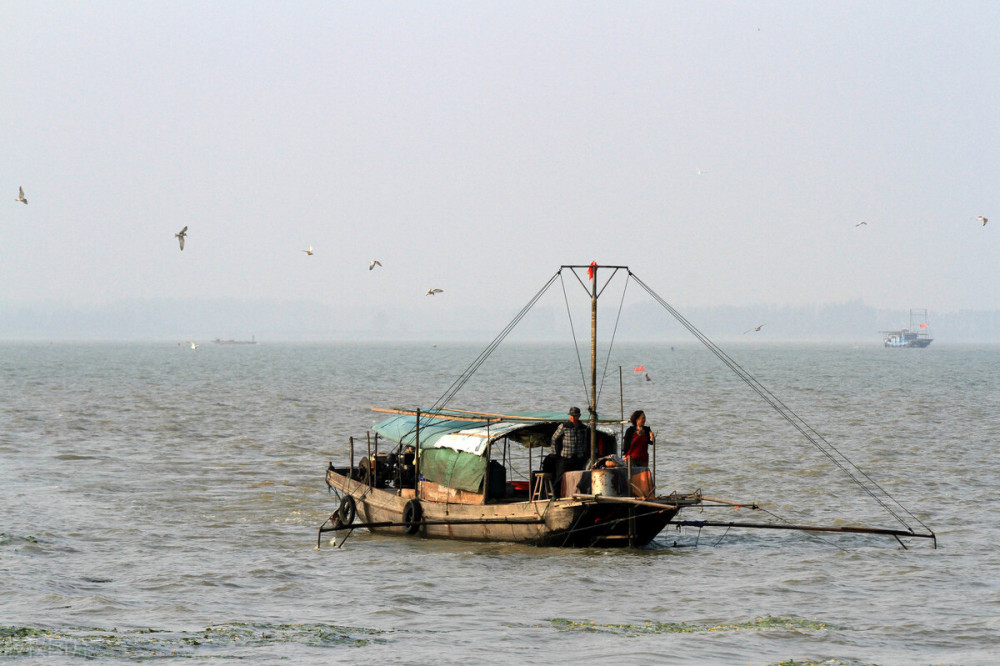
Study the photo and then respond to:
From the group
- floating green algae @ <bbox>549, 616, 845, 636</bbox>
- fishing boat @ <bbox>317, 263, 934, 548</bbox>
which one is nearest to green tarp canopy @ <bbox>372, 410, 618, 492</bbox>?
fishing boat @ <bbox>317, 263, 934, 548</bbox>

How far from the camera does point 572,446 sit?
20.8 meters

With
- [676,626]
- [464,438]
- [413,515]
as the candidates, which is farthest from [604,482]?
[676,626]

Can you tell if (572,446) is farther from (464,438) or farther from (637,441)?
(464,438)

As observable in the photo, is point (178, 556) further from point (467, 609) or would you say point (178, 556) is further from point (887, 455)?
point (887, 455)

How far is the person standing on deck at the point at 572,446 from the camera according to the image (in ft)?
68.3

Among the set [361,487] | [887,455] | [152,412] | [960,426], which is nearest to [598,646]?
[361,487]

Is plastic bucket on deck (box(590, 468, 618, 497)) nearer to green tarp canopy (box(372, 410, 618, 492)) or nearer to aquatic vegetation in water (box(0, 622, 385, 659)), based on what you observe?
green tarp canopy (box(372, 410, 618, 492))

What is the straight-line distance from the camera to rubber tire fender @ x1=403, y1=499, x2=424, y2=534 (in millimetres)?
21969

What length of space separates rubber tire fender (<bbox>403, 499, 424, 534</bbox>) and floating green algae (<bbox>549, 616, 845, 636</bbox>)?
23.1 ft

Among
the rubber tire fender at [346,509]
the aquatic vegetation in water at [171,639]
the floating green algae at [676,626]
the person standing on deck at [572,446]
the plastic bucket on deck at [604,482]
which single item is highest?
the person standing on deck at [572,446]

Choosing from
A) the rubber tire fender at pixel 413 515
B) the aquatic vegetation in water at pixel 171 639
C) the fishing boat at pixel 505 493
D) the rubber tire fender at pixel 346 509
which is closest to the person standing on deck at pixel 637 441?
the fishing boat at pixel 505 493

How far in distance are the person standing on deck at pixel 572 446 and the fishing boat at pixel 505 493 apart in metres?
0.14

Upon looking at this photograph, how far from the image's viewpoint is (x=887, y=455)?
36.2m

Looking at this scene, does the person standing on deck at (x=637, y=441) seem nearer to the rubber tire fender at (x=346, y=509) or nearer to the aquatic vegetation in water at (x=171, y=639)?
the rubber tire fender at (x=346, y=509)
